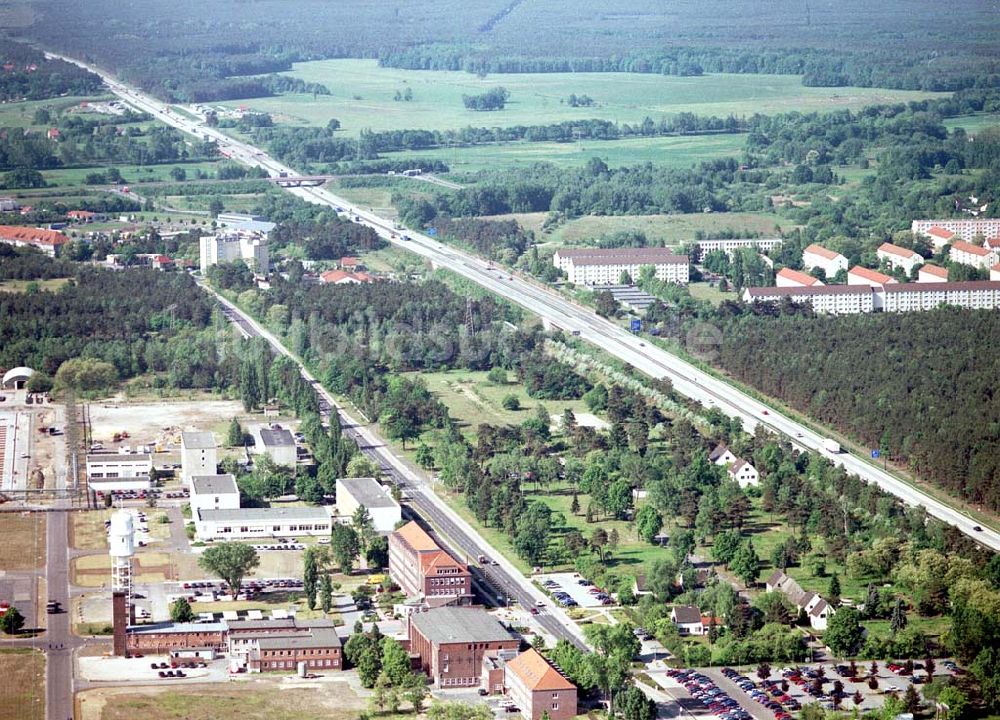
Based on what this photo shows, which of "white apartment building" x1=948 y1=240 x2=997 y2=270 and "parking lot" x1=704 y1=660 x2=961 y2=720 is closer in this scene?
"parking lot" x1=704 y1=660 x2=961 y2=720

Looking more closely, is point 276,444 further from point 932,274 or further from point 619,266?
point 932,274

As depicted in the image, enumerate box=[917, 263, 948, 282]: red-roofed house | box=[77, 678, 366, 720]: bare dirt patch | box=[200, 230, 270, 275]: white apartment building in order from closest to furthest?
box=[77, 678, 366, 720]: bare dirt patch, box=[917, 263, 948, 282]: red-roofed house, box=[200, 230, 270, 275]: white apartment building

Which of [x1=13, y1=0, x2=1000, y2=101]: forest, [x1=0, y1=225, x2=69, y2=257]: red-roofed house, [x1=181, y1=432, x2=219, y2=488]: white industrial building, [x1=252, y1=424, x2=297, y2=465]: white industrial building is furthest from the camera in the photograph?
[x1=13, y1=0, x2=1000, y2=101]: forest

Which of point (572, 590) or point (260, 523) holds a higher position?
point (260, 523)

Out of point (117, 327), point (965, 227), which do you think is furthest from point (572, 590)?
point (965, 227)

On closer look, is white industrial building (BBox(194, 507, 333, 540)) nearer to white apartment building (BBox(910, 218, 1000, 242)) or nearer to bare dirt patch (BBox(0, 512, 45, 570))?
bare dirt patch (BBox(0, 512, 45, 570))

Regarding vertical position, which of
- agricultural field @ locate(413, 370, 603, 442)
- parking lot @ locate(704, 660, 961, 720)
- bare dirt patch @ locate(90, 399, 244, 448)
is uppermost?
parking lot @ locate(704, 660, 961, 720)

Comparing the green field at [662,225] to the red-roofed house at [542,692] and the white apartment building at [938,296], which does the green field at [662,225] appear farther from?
the red-roofed house at [542,692]

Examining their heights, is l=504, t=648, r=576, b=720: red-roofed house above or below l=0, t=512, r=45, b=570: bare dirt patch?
→ above

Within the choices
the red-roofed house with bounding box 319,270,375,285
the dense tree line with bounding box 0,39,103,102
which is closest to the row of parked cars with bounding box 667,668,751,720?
the red-roofed house with bounding box 319,270,375,285
